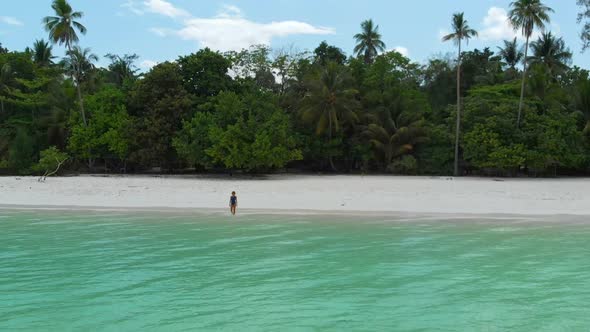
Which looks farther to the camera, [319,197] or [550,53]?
[550,53]

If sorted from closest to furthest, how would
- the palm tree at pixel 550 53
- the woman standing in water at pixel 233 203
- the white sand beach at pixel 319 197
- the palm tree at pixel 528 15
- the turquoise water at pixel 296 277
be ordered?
the turquoise water at pixel 296 277
the woman standing in water at pixel 233 203
the white sand beach at pixel 319 197
the palm tree at pixel 528 15
the palm tree at pixel 550 53

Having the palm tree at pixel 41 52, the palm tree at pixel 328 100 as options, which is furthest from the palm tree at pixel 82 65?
the palm tree at pixel 328 100

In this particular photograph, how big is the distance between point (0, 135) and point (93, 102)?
25.1 feet

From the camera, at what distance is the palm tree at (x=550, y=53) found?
51281 millimetres

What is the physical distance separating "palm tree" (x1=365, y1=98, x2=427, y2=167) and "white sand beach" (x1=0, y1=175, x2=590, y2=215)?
13494mm

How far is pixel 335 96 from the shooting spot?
139 ft

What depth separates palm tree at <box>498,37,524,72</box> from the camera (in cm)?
5706

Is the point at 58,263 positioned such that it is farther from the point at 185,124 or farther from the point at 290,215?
the point at 185,124

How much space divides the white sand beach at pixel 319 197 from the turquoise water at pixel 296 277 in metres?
3.88

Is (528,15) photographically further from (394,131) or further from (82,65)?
(82,65)

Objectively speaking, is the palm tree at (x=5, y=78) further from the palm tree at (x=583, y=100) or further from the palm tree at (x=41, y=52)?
the palm tree at (x=583, y=100)

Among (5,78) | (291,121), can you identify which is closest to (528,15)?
(291,121)

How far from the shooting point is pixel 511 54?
57438 millimetres

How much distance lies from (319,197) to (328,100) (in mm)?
19355
